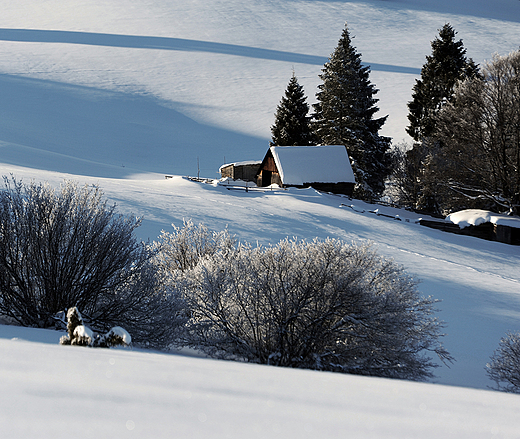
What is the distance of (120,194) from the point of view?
87.1 feet

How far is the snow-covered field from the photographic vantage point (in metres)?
1.75

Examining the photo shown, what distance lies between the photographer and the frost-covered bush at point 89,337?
16.3ft

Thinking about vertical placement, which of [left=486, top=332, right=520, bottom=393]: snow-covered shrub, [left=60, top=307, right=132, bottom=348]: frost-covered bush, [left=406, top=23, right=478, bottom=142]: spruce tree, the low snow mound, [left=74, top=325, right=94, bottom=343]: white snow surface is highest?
[left=406, top=23, right=478, bottom=142]: spruce tree

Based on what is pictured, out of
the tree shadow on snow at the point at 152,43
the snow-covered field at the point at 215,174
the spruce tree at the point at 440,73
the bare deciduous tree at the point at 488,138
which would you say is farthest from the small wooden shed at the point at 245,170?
the tree shadow on snow at the point at 152,43

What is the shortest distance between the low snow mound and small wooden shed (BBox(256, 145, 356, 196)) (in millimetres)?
10455

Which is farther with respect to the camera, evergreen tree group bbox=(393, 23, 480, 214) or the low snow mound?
evergreen tree group bbox=(393, 23, 480, 214)

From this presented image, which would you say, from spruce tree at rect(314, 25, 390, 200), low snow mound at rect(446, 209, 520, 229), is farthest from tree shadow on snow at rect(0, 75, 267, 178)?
low snow mound at rect(446, 209, 520, 229)

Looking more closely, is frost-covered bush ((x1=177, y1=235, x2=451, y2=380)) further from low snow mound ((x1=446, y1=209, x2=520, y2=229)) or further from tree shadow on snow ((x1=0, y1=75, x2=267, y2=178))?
tree shadow on snow ((x1=0, y1=75, x2=267, y2=178))

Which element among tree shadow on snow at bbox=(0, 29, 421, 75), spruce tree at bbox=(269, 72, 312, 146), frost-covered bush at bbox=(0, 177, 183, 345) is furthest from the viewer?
tree shadow on snow at bbox=(0, 29, 421, 75)

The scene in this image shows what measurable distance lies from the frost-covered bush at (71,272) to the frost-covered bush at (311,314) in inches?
40.6

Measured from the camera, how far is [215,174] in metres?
64.2

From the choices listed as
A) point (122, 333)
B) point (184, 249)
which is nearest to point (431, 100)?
point (184, 249)

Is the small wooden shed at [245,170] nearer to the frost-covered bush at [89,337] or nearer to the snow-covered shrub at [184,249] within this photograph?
the snow-covered shrub at [184,249]

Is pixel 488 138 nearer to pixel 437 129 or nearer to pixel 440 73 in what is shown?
pixel 437 129
